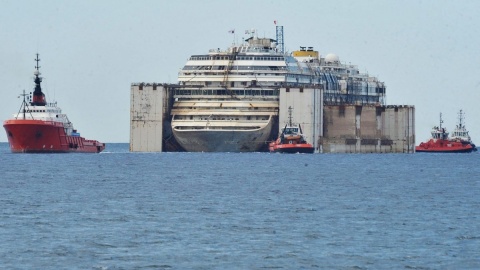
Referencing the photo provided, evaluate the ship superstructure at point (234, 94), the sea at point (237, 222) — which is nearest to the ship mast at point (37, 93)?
the ship superstructure at point (234, 94)

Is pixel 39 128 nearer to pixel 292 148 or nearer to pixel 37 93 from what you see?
pixel 37 93

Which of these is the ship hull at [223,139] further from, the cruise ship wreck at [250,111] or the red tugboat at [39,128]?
the red tugboat at [39,128]

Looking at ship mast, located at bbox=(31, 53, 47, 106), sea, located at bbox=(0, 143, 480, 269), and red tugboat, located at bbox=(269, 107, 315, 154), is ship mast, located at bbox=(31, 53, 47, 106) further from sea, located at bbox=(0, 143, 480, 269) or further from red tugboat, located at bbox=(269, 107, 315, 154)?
sea, located at bbox=(0, 143, 480, 269)

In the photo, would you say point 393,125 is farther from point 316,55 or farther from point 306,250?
point 306,250

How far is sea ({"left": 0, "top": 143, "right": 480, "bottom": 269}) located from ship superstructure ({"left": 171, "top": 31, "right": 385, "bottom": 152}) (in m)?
50.1

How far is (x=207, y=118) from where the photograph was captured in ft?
515

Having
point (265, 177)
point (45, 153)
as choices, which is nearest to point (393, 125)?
point (45, 153)

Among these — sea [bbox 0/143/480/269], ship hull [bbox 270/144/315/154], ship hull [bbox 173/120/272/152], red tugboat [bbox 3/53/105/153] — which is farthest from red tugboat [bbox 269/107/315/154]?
sea [bbox 0/143/480/269]

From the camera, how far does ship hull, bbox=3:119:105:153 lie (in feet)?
496

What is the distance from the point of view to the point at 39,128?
151375mm

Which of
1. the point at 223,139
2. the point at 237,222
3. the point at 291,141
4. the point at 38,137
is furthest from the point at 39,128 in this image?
the point at 237,222

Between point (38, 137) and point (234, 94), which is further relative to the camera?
point (234, 94)

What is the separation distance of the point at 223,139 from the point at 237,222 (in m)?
95.9

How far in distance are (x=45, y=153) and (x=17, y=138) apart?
9261 mm
